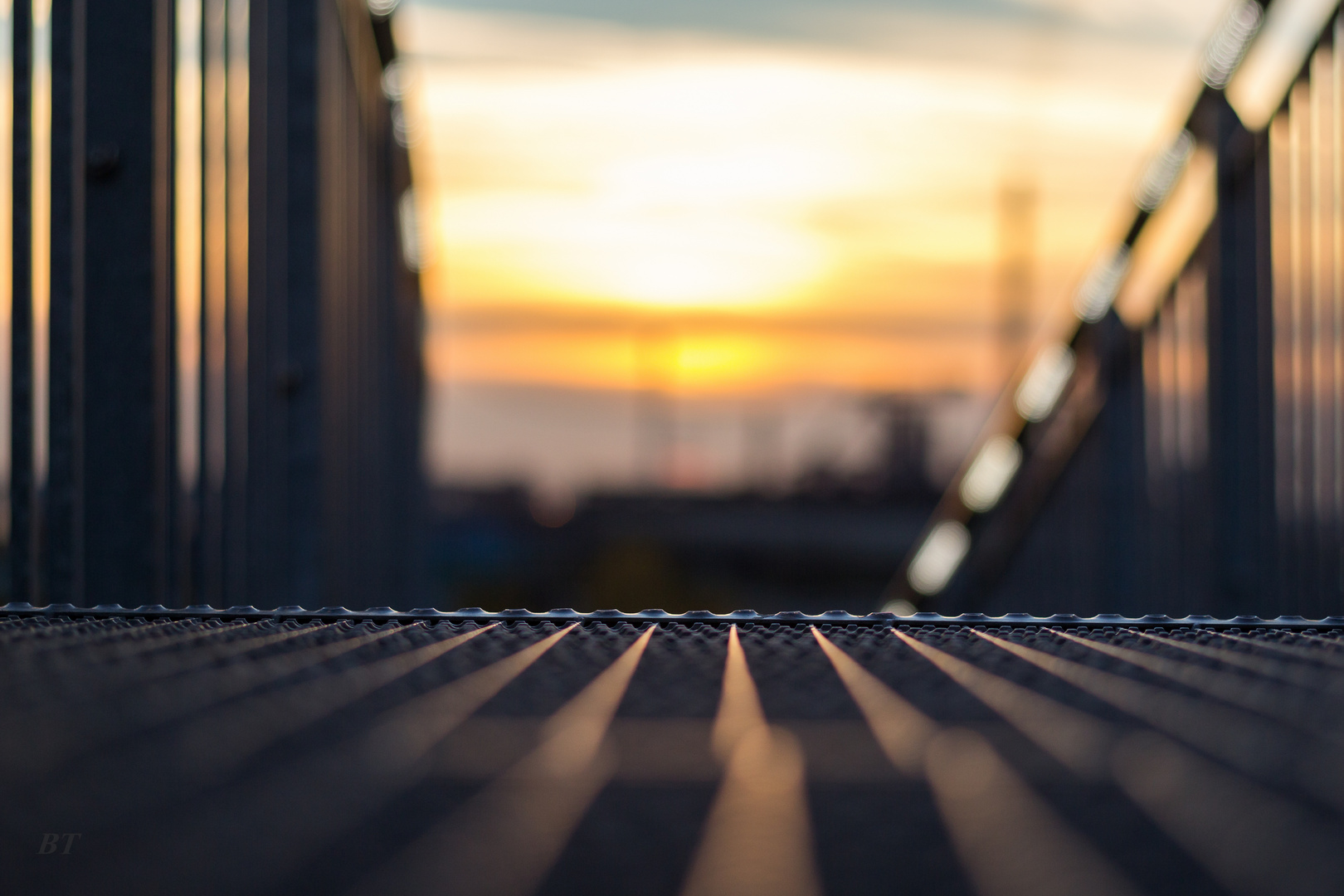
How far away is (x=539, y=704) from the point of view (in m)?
0.80

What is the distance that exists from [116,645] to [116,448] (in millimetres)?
896

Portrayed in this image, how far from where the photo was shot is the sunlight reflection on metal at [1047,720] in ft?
2.20

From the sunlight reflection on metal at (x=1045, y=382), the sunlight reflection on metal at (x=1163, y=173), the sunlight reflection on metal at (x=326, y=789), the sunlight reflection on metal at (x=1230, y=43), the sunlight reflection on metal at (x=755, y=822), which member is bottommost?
→ the sunlight reflection on metal at (x=755, y=822)

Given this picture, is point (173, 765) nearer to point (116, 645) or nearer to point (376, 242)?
point (116, 645)

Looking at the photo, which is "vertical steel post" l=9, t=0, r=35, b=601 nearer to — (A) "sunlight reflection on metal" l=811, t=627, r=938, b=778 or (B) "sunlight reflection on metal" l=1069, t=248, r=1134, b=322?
(A) "sunlight reflection on metal" l=811, t=627, r=938, b=778

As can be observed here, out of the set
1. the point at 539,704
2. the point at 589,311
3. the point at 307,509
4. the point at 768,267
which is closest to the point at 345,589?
the point at 307,509

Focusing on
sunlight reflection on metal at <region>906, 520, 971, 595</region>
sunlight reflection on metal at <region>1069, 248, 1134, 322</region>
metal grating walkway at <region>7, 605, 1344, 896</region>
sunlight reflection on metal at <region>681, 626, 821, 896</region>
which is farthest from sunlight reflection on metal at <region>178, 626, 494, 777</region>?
sunlight reflection on metal at <region>906, 520, 971, 595</region>

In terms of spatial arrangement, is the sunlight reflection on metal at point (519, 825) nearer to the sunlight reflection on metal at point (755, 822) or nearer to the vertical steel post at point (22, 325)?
the sunlight reflection on metal at point (755, 822)

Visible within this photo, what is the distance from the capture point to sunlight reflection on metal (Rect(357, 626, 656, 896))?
47cm

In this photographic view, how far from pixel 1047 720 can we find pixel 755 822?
0.29 meters

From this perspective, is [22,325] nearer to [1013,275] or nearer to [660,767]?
[660,767]

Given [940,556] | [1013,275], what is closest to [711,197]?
[1013,275]

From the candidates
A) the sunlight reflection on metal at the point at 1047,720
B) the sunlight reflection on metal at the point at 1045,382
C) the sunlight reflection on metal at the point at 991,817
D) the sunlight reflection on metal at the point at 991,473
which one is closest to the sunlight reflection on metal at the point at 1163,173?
the sunlight reflection on metal at the point at 1045,382

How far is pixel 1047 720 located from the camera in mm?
759
